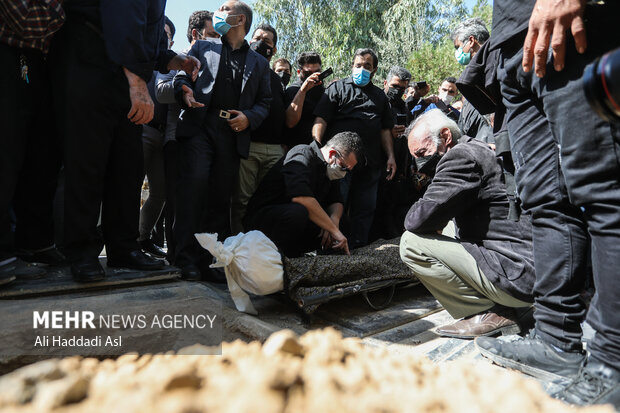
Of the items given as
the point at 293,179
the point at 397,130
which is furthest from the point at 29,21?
the point at 397,130

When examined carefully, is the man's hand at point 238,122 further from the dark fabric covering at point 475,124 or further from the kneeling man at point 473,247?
the dark fabric covering at point 475,124

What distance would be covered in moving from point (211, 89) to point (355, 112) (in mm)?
1394

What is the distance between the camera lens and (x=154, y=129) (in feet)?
9.54

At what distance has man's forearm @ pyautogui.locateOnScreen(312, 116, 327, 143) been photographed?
11.1 feet

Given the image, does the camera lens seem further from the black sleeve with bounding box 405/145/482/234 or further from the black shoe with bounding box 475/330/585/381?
the black sleeve with bounding box 405/145/482/234

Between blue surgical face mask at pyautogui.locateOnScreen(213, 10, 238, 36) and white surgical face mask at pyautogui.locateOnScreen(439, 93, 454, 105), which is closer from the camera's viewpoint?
blue surgical face mask at pyautogui.locateOnScreen(213, 10, 238, 36)

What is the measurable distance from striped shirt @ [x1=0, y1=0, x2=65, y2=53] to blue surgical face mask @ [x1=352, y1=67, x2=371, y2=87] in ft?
7.98

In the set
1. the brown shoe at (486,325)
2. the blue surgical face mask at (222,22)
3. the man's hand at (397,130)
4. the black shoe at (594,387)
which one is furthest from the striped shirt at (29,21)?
the man's hand at (397,130)

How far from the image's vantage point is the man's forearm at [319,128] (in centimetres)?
337

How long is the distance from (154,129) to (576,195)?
2.63 m

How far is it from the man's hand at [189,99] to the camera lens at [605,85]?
6.96ft

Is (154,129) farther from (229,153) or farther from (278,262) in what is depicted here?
(278,262)

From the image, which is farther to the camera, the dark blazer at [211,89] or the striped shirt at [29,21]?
the dark blazer at [211,89]

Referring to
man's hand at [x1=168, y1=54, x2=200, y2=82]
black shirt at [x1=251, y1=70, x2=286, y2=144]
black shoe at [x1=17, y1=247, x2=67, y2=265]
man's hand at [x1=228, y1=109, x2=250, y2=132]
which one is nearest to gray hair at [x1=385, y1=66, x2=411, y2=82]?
black shirt at [x1=251, y1=70, x2=286, y2=144]
